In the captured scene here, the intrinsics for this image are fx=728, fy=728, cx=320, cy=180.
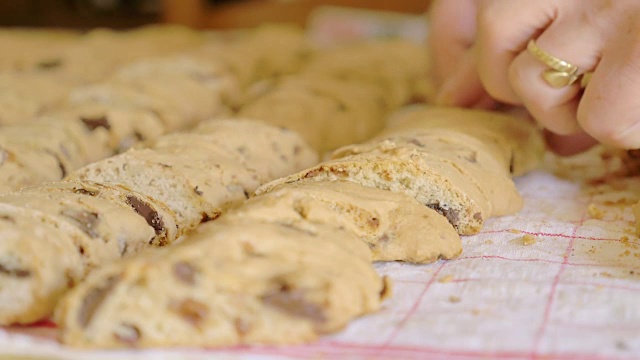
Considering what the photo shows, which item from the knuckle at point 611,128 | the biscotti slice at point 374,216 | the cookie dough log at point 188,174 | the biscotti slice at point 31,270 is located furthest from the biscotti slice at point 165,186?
the knuckle at point 611,128

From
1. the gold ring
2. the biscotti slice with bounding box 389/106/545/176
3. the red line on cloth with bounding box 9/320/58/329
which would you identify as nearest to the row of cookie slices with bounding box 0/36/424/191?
the biscotti slice with bounding box 389/106/545/176

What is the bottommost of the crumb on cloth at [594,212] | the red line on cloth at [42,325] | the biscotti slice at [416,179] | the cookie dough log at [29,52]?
the cookie dough log at [29,52]

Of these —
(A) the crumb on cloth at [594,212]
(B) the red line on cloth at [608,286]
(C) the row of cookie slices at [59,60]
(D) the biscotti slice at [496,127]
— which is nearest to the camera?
(B) the red line on cloth at [608,286]

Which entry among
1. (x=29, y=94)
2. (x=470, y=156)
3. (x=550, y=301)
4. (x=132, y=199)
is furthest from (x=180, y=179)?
(x=29, y=94)

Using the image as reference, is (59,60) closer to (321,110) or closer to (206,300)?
(321,110)

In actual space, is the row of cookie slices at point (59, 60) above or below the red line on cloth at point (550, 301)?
below

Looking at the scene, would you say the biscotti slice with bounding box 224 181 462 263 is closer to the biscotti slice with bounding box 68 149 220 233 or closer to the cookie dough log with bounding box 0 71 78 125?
the biscotti slice with bounding box 68 149 220 233

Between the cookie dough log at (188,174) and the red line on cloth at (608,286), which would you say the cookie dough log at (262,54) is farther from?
the red line on cloth at (608,286)
